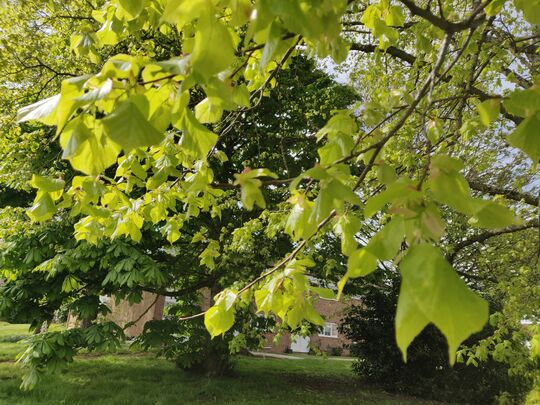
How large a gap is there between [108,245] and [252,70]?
7.42 meters

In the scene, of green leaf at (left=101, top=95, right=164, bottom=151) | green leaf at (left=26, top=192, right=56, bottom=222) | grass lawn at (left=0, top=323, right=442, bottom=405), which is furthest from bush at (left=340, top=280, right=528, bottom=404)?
green leaf at (left=101, top=95, right=164, bottom=151)

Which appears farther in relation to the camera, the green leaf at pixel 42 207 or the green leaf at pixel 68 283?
the green leaf at pixel 68 283

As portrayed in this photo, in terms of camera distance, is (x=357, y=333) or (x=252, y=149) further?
(x=357, y=333)

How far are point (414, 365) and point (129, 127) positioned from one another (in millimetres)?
13803

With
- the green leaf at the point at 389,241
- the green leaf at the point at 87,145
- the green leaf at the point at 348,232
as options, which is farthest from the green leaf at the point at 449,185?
the green leaf at the point at 87,145

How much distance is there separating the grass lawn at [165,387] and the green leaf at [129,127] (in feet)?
30.5

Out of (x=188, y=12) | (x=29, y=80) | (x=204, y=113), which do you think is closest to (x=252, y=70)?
(x=204, y=113)

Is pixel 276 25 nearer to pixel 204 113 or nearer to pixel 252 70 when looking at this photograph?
pixel 204 113

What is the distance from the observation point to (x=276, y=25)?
45.6 inches

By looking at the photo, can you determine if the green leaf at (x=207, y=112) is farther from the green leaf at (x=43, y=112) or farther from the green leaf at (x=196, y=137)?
the green leaf at (x=43, y=112)

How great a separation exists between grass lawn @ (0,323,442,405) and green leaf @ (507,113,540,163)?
945cm

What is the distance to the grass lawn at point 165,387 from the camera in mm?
9422

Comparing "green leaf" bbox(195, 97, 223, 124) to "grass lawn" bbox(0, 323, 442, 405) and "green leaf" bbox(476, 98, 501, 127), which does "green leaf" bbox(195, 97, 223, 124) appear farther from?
"grass lawn" bbox(0, 323, 442, 405)

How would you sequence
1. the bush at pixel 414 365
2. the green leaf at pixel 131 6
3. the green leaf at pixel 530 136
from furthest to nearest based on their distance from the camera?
the bush at pixel 414 365 < the green leaf at pixel 131 6 < the green leaf at pixel 530 136
